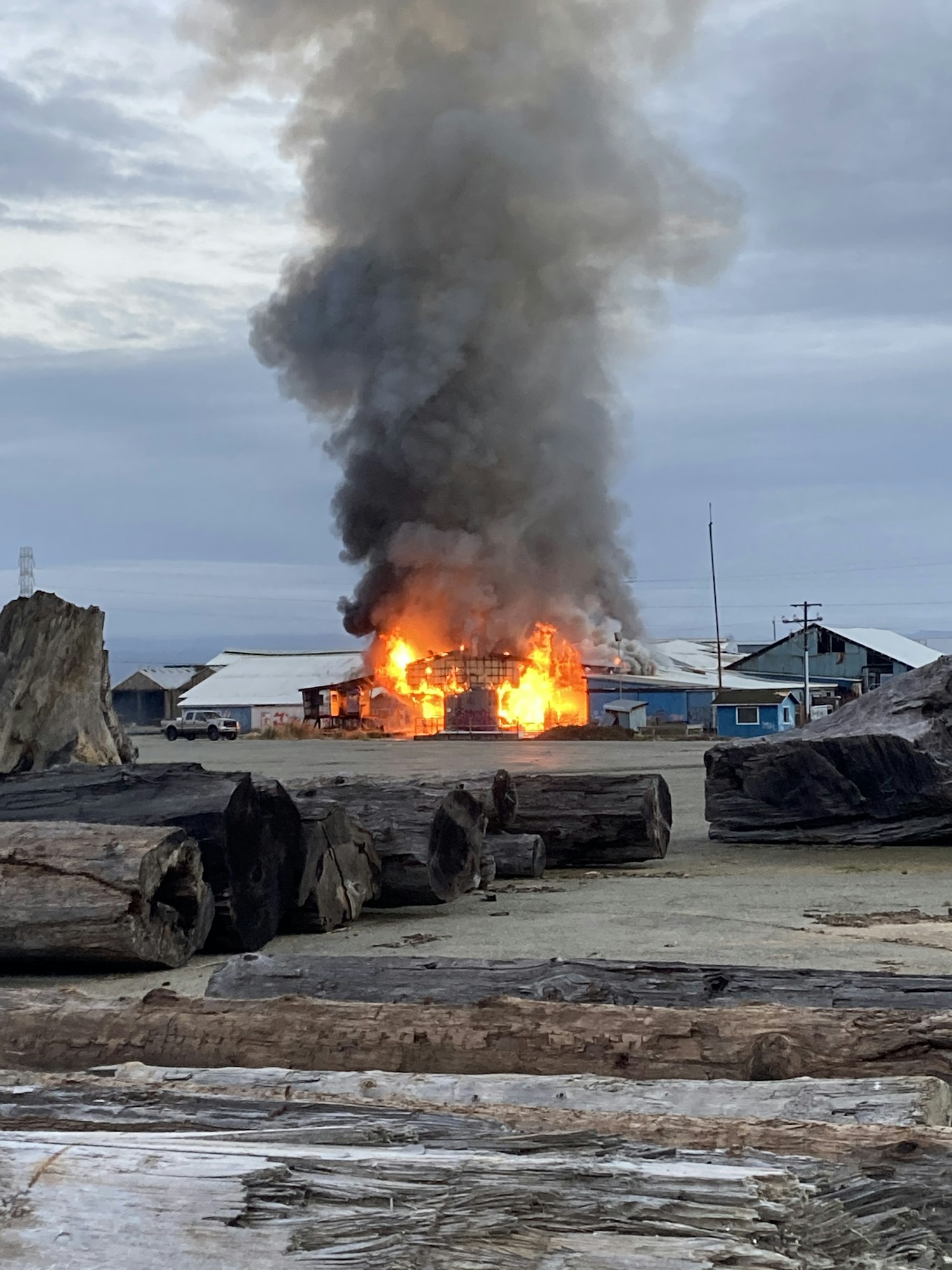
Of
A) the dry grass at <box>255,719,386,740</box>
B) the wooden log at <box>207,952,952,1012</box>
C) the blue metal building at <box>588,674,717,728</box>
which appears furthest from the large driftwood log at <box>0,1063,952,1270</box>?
the blue metal building at <box>588,674,717,728</box>

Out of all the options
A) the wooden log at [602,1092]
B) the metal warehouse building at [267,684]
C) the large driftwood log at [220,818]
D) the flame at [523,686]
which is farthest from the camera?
the metal warehouse building at [267,684]

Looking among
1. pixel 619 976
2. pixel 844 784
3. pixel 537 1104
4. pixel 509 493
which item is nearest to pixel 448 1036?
pixel 537 1104

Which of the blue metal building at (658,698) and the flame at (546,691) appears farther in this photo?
the flame at (546,691)

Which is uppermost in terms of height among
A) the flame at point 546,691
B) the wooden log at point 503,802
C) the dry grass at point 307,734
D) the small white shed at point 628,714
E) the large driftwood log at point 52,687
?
→ the flame at point 546,691

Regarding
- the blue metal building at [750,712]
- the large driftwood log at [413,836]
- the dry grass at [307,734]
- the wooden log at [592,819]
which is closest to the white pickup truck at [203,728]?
the dry grass at [307,734]

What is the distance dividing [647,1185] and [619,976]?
2579 millimetres

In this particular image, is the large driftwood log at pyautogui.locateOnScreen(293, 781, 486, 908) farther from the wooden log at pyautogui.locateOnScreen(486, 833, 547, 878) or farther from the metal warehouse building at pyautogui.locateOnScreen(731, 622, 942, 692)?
the metal warehouse building at pyautogui.locateOnScreen(731, 622, 942, 692)

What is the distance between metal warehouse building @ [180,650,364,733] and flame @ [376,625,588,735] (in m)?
3.39

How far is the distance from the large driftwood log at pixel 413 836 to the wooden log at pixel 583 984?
3720 mm

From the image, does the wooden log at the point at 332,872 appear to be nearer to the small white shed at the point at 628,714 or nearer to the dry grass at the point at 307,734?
the dry grass at the point at 307,734

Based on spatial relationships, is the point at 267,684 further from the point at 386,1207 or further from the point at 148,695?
the point at 386,1207

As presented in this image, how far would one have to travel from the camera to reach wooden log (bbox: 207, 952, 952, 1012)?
181 inches

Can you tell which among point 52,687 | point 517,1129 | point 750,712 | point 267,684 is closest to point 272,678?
point 267,684

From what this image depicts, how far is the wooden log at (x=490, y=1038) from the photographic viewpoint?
3.59 meters
